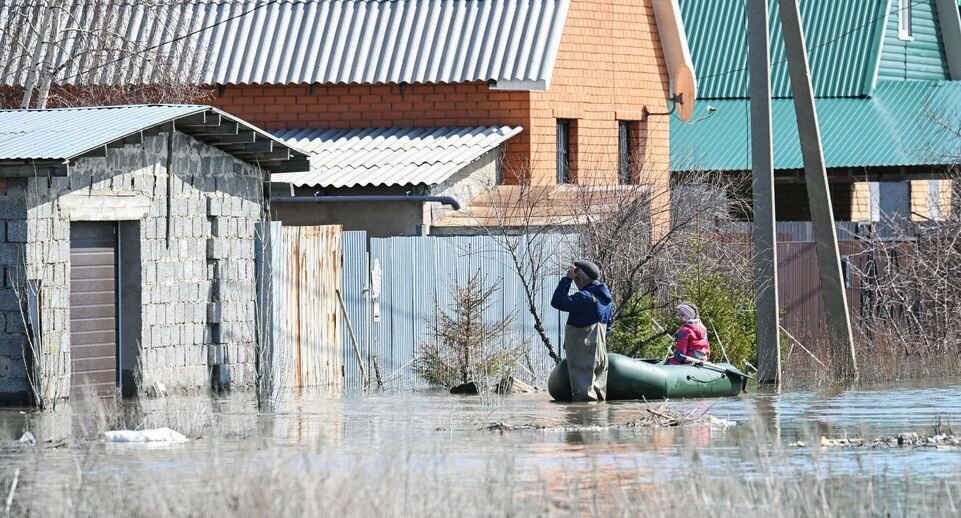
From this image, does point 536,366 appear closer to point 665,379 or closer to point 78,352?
point 665,379

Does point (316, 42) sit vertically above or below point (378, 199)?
above

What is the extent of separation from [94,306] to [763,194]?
8331mm

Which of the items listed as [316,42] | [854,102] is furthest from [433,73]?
[854,102]

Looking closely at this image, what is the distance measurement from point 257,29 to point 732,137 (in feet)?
35.3

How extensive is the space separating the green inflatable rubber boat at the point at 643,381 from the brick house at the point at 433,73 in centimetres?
768

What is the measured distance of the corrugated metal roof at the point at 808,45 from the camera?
39.3 meters

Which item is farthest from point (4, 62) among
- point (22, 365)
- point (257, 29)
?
point (22, 365)

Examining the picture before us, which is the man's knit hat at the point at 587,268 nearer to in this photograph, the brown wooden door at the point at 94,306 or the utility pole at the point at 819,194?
the utility pole at the point at 819,194

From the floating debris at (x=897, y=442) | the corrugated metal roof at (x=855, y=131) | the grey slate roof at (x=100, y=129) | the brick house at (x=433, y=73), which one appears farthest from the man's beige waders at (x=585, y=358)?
the corrugated metal roof at (x=855, y=131)

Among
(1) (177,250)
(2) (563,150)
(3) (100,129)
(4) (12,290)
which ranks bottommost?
(4) (12,290)

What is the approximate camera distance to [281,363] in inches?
906

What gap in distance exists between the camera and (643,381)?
2217cm

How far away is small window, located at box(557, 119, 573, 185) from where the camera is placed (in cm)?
3275

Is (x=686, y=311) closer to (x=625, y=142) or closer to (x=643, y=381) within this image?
(x=643, y=381)
